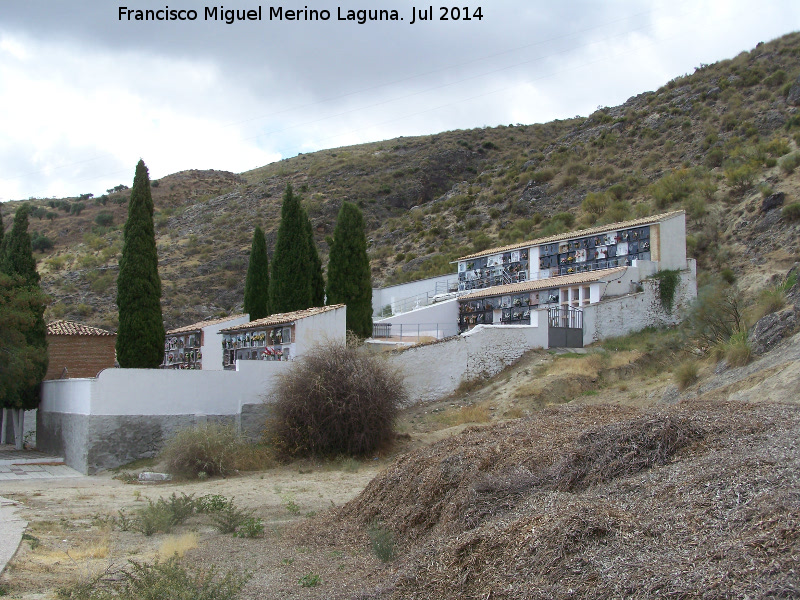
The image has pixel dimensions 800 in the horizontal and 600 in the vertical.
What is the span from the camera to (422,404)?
88.2 ft

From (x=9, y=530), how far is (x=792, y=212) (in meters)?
36.1

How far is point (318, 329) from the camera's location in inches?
985

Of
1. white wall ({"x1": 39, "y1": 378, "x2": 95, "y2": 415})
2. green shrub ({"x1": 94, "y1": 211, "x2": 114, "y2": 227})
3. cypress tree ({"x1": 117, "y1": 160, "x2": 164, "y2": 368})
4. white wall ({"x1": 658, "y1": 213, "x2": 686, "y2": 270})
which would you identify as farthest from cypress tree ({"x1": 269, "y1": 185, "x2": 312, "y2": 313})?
green shrub ({"x1": 94, "y1": 211, "x2": 114, "y2": 227})

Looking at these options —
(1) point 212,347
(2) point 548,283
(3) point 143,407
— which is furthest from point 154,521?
(2) point 548,283

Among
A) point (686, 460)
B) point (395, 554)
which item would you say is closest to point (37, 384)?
point (395, 554)

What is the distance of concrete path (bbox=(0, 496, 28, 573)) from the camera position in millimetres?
10234

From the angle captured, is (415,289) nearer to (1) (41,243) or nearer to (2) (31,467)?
(2) (31,467)

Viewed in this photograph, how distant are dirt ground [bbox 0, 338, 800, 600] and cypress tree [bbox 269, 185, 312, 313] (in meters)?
8.13

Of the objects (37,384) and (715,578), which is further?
(37,384)

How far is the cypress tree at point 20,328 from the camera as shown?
23094mm

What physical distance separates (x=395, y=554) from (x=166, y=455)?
39.9ft

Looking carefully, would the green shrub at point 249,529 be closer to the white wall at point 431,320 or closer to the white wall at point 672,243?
the white wall at point 431,320

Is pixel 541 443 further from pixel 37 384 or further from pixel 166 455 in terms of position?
pixel 37 384

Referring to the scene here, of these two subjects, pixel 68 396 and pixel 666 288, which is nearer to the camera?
pixel 68 396
